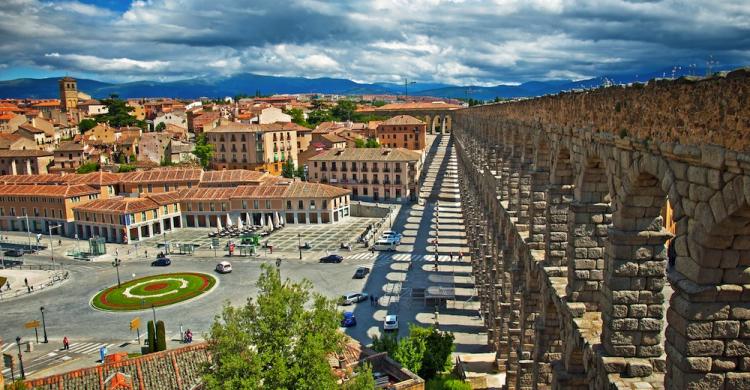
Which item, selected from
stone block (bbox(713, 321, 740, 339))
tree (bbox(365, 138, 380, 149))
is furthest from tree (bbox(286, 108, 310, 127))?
stone block (bbox(713, 321, 740, 339))

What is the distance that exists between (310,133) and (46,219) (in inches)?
2063

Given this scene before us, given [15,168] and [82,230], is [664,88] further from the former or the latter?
[15,168]

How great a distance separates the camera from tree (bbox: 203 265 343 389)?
17.5 meters

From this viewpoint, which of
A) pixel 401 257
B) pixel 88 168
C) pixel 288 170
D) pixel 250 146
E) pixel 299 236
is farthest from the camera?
pixel 250 146

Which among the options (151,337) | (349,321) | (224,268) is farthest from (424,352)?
(224,268)

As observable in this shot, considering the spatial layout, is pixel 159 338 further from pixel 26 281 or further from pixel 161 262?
pixel 26 281

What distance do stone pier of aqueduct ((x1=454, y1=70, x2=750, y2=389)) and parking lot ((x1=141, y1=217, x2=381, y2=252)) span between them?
4579 centimetres

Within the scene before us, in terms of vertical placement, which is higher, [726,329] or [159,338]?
[726,329]

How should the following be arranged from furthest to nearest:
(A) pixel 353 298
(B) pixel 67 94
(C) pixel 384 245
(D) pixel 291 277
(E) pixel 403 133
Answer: (B) pixel 67 94 → (E) pixel 403 133 → (C) pixel 384 245 → (D) pixel 291 277 → (A) pixel 353 298

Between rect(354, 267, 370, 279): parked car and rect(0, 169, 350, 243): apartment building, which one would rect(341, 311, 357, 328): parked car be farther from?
rect(0, 169, 350, 243): apartment building

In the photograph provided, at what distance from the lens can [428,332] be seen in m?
28.5

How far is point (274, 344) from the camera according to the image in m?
18.6

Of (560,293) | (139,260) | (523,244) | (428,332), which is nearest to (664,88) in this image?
(560,293)

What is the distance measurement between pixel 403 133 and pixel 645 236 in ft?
331
